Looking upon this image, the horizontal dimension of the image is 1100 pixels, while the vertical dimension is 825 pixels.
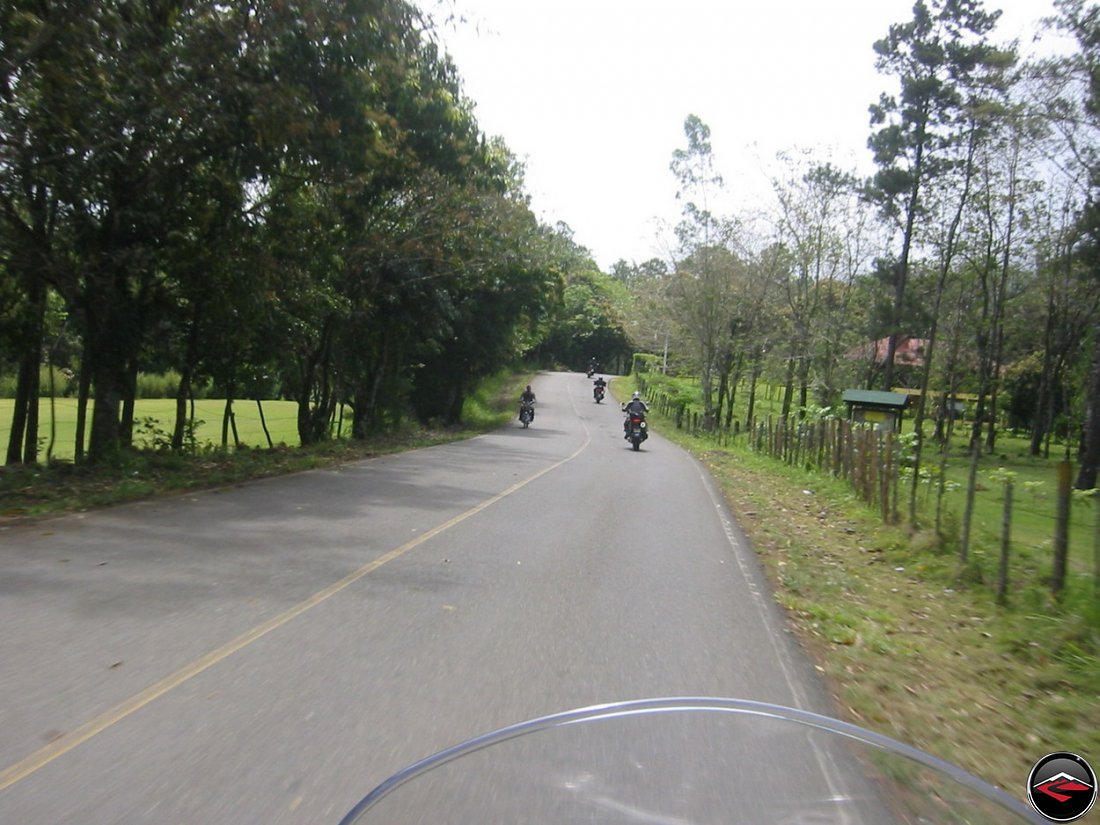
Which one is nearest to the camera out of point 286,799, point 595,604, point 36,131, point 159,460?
point 286,799

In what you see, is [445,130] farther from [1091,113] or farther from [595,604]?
[1091,113]

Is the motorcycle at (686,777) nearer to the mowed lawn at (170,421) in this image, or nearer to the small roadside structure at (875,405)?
the mowed lawn at (170,421)

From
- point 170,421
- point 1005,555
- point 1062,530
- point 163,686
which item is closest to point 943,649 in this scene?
point 1062,530

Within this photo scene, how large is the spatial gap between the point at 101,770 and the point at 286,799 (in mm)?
903

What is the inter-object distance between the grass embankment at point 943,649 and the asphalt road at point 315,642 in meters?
0.41

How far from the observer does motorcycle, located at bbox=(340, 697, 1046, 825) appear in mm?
2594

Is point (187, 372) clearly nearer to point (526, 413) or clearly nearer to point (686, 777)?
point (686, 777)

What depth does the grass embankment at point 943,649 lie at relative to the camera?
5516 millimetres

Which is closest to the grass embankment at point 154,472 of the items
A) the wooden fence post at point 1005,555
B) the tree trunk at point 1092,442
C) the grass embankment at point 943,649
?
the grass embankment at point 943,649

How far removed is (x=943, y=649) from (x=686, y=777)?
5.55m

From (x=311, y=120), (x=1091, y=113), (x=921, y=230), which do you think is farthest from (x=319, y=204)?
(x=921, y=230)

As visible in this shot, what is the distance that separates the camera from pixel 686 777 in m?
2.85

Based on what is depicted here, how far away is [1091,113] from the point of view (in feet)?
85.5

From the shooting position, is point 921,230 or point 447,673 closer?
point 447,673
